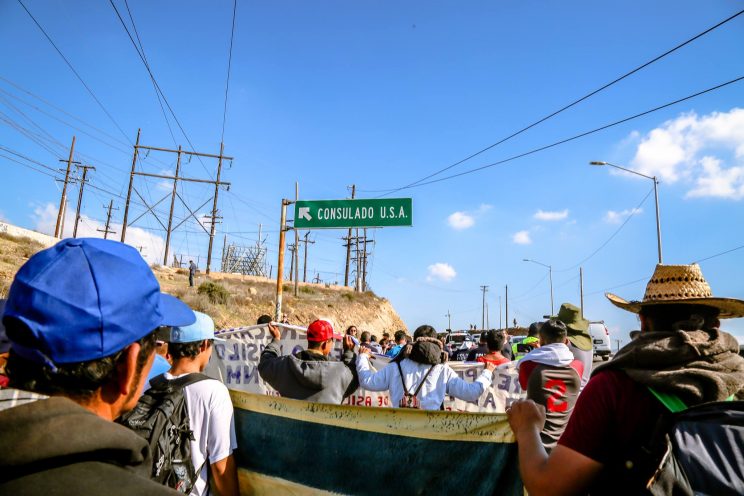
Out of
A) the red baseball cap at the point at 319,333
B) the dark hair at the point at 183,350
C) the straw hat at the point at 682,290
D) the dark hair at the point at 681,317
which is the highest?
the straw hat at the point at 682,290

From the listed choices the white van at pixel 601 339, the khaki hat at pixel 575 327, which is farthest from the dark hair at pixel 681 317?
the white van at pixel 601 339

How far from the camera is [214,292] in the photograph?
1287 inches

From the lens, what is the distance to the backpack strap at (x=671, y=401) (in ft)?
5.52

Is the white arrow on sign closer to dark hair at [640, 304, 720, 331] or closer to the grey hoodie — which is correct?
the grey hoodie

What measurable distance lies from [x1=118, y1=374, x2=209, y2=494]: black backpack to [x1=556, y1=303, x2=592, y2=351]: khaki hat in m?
4.09

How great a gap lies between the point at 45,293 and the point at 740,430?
1986mm

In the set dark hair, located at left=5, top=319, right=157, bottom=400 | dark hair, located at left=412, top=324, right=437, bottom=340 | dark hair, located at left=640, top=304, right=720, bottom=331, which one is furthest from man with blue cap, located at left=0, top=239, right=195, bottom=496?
dark hair, located at left=412, top=324, right=437, bottom=340

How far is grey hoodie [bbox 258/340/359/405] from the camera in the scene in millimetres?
4242

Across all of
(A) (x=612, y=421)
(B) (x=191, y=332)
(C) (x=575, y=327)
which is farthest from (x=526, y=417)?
(C) (x=575, y=327)

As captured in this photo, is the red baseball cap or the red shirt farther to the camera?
the red baseball cap

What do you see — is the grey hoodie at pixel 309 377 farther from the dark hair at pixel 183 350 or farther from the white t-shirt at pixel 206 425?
the white t-shirt at pixel 206 425

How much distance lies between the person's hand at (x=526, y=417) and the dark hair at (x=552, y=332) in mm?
2009

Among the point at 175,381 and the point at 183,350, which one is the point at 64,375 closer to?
the point at 175,381

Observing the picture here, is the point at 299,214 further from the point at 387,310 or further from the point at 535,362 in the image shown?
the point at 387,310
